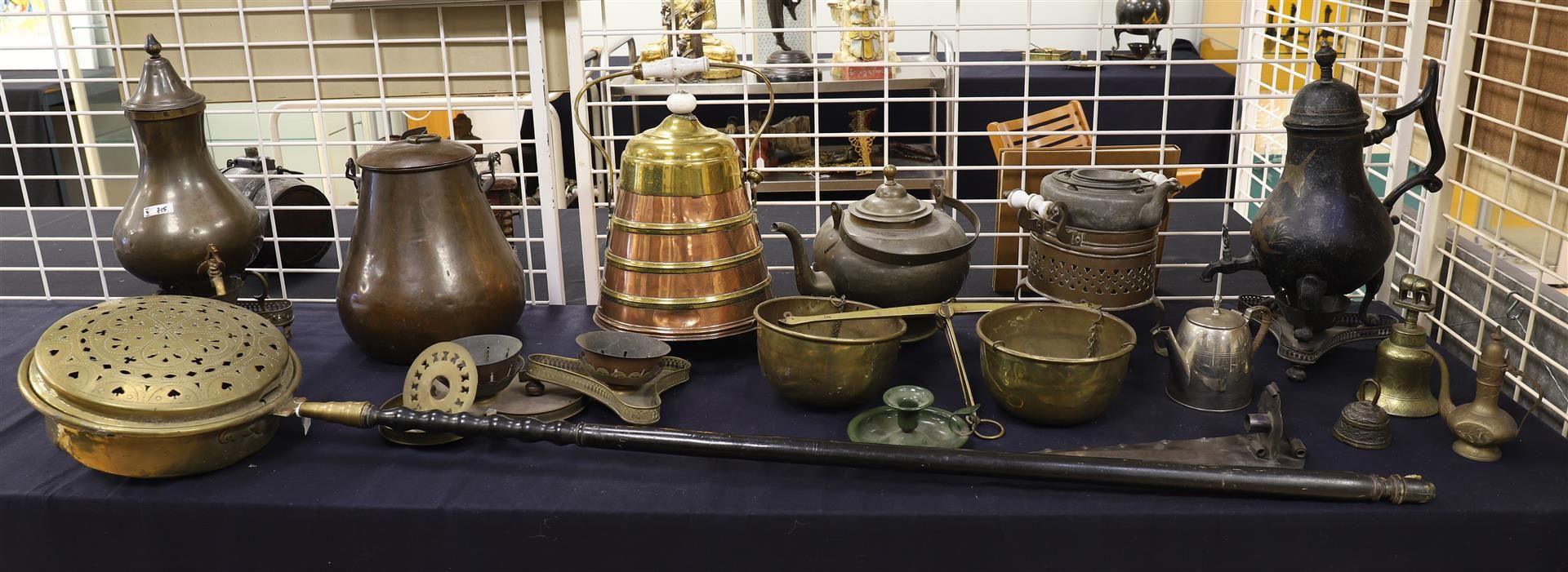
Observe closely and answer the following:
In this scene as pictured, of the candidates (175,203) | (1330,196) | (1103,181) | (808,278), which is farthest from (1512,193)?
(175,203)

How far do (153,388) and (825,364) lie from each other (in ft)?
2.38

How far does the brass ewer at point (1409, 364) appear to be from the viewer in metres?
1.30

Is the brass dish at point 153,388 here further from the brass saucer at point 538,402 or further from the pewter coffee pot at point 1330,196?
the pewter coffee pot at point 1330,196

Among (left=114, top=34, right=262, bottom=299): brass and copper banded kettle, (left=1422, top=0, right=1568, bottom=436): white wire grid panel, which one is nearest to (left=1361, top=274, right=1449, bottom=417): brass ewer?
(left=1422, top=0, right=1568, bottom=436): white wire grid panel

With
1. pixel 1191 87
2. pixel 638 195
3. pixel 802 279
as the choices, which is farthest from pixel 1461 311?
pixel 1191 87

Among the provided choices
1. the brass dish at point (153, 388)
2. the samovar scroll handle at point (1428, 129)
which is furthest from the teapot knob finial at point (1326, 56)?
the brass dish at point (153, 388)

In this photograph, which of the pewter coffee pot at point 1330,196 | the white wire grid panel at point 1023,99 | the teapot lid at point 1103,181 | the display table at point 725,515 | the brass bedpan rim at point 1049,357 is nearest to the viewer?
the display table at point 725,515

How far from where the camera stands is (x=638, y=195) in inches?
58.4

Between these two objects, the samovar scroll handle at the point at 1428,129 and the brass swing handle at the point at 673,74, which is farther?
the brass swing handle at the point at 673,74

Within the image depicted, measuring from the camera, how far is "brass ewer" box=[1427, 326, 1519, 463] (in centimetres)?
118

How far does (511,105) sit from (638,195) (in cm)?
31

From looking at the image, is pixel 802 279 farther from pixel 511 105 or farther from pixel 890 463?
pixel 511 105

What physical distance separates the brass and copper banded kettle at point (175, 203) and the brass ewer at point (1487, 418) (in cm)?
156

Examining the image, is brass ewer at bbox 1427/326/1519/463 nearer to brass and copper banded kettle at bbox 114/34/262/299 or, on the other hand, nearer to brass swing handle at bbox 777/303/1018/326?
brass swing handle at bbox 777/303/1018/326
